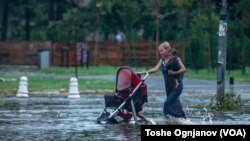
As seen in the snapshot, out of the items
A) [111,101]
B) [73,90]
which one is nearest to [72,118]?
[111,101]

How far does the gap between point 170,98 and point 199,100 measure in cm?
948

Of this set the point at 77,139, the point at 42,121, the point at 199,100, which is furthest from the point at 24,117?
the point at 199,100

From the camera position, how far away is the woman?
859 inches

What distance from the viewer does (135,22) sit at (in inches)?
2571

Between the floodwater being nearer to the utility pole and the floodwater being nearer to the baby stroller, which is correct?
the baby stroller

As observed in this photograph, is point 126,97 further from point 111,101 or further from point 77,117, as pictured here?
point 77,117

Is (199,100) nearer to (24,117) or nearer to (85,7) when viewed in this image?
(24,117)

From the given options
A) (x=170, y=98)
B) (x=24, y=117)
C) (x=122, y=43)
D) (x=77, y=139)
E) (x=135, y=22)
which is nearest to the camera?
(x=77, y=139)

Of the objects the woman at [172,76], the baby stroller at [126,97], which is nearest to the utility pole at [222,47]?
the woman at [172,76]

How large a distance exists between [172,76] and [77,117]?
3216 millimetres

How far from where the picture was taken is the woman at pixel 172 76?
21812mm

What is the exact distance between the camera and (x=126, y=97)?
860 inches

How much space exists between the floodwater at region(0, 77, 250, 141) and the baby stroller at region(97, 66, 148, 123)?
41cm

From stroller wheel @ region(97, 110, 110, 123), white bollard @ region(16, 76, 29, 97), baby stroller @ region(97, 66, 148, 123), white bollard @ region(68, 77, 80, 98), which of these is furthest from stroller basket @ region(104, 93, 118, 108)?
white bollard @ region(16, 76, 29, 97)
